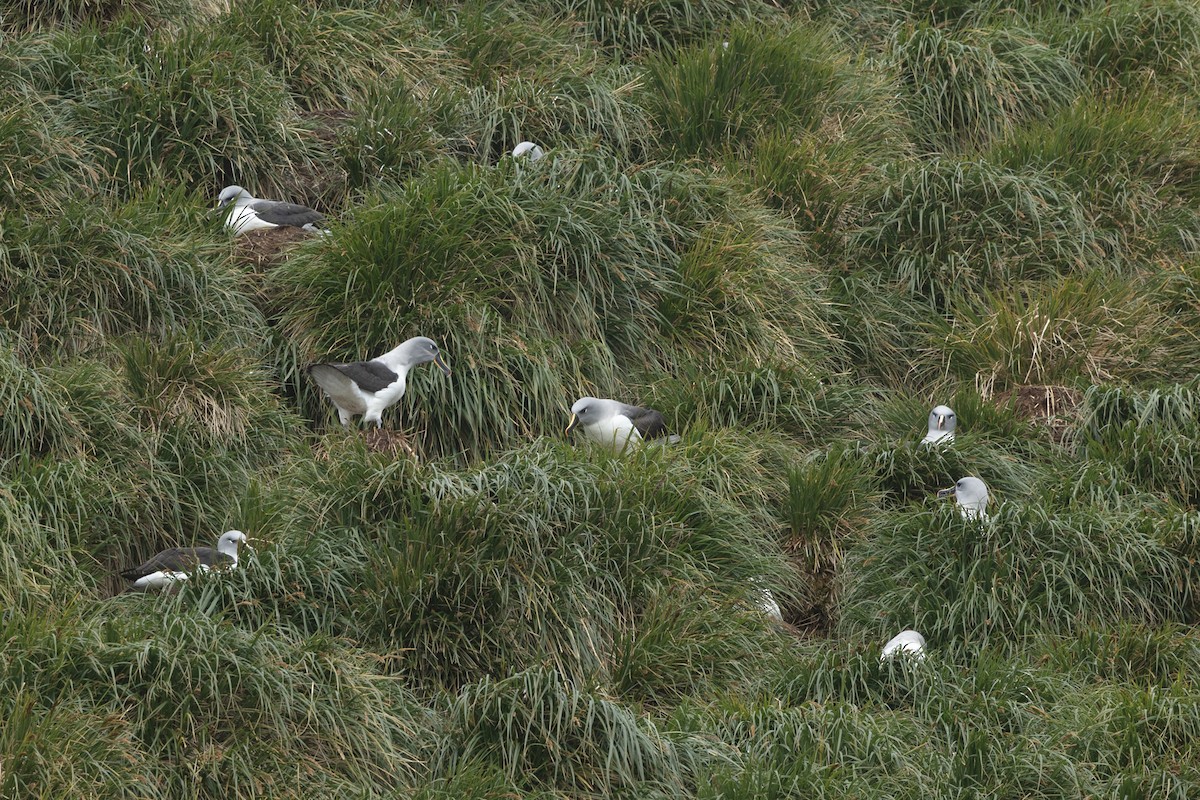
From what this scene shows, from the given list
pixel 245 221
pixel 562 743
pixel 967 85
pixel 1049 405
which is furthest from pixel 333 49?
pixel 562 743

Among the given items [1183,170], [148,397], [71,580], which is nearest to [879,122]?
[1183,170]

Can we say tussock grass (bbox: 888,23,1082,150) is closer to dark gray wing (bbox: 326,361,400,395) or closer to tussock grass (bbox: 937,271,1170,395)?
tussock grass (bbox: 937,271,1170,395)

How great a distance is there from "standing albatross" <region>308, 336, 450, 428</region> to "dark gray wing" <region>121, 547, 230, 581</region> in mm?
1050

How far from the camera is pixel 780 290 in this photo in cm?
916

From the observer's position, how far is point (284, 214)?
8625 millimetres

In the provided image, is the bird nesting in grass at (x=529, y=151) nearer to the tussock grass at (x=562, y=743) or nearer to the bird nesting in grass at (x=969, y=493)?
the bird nesting in grass at (x=969, y=493)

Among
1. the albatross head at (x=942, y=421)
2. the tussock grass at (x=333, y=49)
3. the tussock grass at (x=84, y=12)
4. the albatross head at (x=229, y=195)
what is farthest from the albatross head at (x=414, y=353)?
the tussock grass at (x=84, y=12)

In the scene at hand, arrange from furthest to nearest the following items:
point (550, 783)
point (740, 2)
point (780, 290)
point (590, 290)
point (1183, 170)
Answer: point (740, 2) → point (1183, 170) → point (780, 290) → point (590, 290) → point (550, 783)

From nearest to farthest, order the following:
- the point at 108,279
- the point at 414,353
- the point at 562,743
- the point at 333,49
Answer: the point at 562,743 < the point at 414,353 < the point at 108,279 < the point at 333,49

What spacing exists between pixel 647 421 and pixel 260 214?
2.37 m

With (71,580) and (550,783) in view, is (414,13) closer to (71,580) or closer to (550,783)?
(71,580)

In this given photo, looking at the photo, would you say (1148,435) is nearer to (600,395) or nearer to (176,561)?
(600,395)

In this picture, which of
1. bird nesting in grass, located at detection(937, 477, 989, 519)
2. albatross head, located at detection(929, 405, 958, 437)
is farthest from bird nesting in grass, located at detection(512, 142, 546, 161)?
bird nesting in grass, located at detection(937, 477, 989, 519)

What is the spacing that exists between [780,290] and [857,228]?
0.98 m
